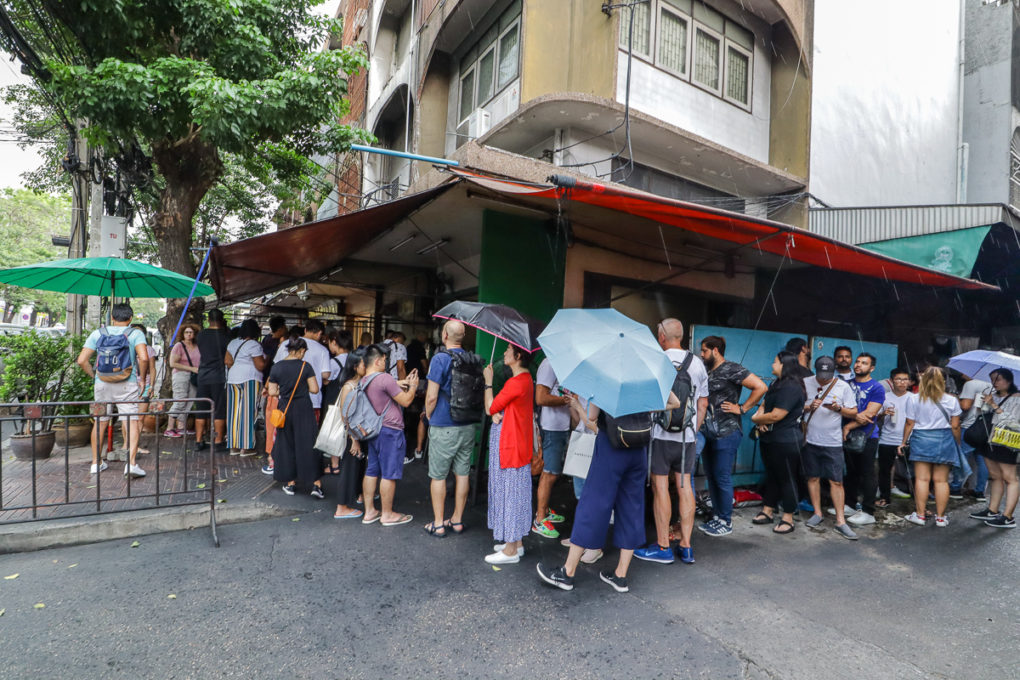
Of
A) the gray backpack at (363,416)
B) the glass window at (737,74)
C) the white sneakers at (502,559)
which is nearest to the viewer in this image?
the white sneakers at (502,559)

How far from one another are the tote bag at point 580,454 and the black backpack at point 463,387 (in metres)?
0.92

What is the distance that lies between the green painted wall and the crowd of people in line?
3.57ft

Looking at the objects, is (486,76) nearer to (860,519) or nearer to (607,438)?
(607,438)

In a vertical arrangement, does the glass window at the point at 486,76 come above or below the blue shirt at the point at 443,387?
above

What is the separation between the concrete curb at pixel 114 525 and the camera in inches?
164

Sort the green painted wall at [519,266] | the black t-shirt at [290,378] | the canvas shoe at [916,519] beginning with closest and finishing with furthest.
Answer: the black t-shirt at [290,378] < the canvas shoe at [916,519] < the green painted wall at [519,266]

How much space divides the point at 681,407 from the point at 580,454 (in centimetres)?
95

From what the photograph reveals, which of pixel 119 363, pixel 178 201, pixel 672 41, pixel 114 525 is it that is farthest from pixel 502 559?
pixel 672 41

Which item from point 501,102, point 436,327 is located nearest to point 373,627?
point 436,327

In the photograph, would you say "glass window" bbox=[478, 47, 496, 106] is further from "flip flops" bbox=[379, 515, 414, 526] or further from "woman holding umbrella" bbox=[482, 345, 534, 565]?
"flip flops" bbox=[379, 515, 414, 526]

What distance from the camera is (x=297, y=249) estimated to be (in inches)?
255

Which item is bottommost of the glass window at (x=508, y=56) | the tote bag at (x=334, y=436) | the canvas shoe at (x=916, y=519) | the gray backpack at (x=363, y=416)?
the canvas shoe at (x=916, y=519)

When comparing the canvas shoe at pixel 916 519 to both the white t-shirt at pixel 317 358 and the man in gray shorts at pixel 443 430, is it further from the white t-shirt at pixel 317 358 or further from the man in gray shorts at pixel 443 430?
the white t-shirt at pixel 317 358

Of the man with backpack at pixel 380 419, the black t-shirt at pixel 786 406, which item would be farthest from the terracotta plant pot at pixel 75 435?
the black t-shirt at pixel 786 406
